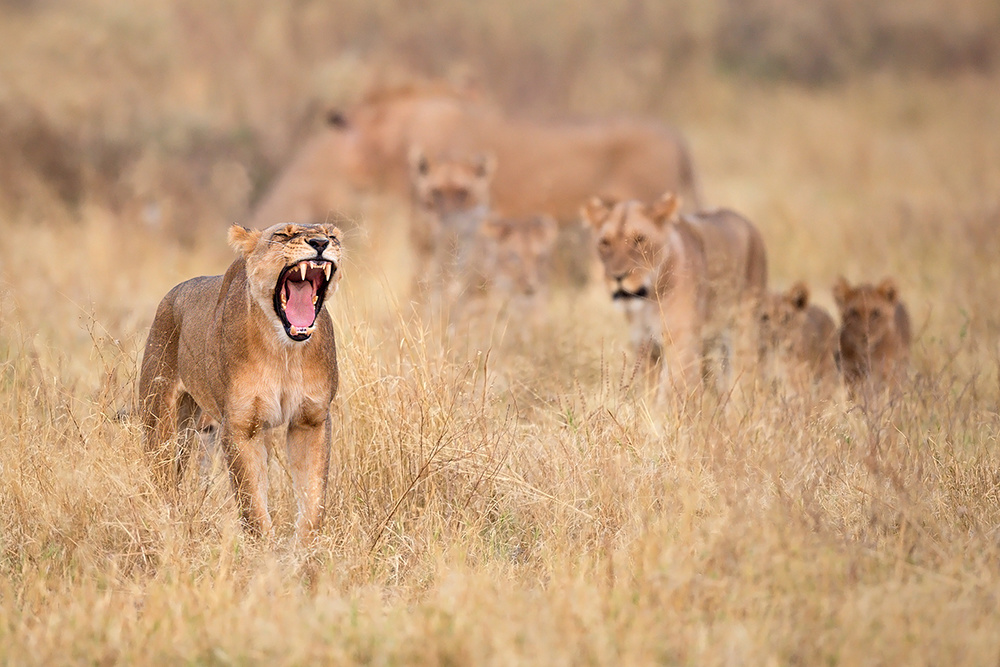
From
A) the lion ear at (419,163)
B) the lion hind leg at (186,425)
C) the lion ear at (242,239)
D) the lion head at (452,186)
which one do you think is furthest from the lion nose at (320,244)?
the lion ear at (419,163)

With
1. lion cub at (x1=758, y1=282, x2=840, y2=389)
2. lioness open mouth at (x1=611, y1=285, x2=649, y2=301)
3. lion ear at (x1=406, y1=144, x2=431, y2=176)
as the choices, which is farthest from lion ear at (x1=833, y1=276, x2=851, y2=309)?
lion ear at (x1=406, y1=144, x2=431, y2=176)

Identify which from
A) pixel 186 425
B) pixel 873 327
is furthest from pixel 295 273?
pixel 873 327

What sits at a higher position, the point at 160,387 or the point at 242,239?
the point at 242,239

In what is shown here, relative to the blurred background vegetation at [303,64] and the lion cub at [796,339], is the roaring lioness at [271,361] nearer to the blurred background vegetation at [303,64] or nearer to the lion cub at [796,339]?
the lion cub at [796,339]

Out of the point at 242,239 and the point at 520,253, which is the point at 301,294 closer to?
the point at 242,239

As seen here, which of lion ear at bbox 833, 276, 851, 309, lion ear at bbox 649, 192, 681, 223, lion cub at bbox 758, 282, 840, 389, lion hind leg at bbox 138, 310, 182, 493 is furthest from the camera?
lion ear at bbox 833, 276, 851, 309

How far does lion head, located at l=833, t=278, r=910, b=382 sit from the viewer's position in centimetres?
671

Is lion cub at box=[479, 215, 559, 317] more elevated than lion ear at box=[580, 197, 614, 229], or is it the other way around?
lion ear at box=[580, 197, 614, 229]

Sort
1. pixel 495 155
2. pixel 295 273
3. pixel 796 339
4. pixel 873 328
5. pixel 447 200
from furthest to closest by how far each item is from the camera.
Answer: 1. pixel 495 155
2. pixel 447 200
3. pixel 873 328
4. pixel 796 339
5. pixel 295 273

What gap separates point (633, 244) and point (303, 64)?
36.5ft

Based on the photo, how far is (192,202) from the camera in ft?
40.1

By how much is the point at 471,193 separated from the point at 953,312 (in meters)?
3.93

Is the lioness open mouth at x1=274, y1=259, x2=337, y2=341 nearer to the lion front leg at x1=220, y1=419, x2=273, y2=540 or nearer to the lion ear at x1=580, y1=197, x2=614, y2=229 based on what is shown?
the lion front leg at x1=220, y1=419, x2=273, y2=540

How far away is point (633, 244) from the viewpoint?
6.29 meters
